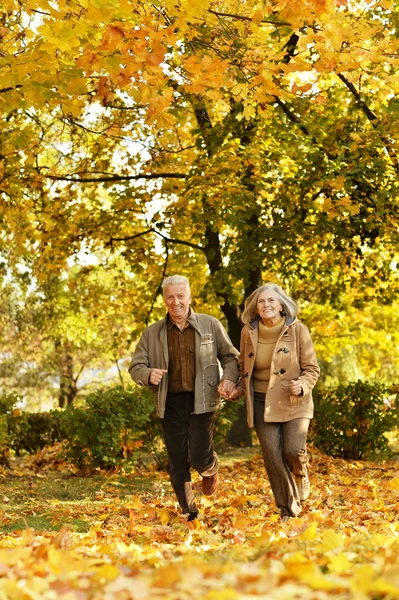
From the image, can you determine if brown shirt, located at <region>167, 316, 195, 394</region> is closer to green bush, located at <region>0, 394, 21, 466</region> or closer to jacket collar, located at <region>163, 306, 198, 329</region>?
jacket collar, located at <region>163, 306, 198, 329</region>

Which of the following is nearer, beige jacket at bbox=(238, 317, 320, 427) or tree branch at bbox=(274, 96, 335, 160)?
beige jacket at bbox=(238, 317, 320, 427)

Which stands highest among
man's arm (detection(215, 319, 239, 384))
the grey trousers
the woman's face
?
the woman's face

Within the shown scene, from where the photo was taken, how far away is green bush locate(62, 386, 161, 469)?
9.87m

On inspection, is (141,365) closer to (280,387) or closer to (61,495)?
(280,387)

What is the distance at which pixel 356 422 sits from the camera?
39.0 feet

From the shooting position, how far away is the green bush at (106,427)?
9867mm

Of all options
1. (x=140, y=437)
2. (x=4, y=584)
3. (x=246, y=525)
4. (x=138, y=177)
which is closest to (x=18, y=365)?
(x=138, y=177)

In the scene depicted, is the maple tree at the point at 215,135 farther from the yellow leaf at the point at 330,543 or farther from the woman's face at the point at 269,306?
the yellow leaf at the point at 330,543

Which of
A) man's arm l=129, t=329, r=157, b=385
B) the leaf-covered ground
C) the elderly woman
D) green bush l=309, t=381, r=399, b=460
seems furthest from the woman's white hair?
green bush l=309, t=381, r=399, b=460

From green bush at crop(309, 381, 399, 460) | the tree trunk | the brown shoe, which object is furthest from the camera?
the tree trunk

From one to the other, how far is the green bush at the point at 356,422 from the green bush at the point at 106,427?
3.10m

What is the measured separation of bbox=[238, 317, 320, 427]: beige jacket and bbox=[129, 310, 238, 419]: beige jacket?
28 cm

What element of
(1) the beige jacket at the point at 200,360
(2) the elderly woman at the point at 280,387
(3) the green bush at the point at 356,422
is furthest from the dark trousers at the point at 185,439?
(3) the green bush at the point at 356,422

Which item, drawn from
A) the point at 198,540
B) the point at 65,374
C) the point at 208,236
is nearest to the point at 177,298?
the point at 198,540
